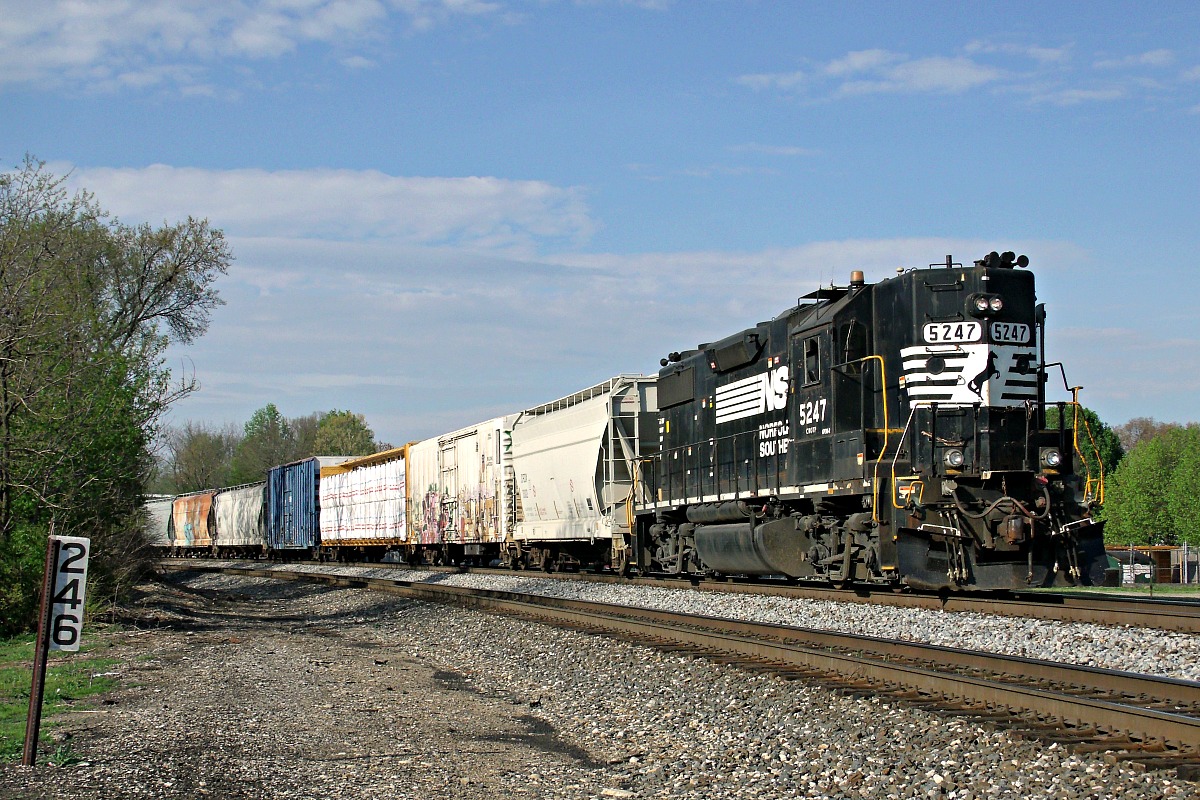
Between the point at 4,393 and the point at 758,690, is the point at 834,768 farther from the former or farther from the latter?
the point at 4,393

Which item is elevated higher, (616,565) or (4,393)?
(4,393)

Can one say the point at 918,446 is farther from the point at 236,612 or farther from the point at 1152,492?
the point at 1152,492

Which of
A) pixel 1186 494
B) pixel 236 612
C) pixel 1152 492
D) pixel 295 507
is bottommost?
pixel 236 612

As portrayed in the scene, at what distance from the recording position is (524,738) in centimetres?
791

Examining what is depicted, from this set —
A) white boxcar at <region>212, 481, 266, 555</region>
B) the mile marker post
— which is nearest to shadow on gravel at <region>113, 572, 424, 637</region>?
the mile marker post

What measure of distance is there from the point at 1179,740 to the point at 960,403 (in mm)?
7305

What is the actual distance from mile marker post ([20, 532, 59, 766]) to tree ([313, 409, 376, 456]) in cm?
9769

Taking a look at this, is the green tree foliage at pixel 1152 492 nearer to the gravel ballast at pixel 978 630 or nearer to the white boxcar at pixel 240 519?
the white boxcar at pixel 240 519

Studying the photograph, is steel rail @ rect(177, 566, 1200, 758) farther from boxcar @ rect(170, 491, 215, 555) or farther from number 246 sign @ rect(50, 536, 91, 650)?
boxcar @ rect(170, 491, 215, 555)

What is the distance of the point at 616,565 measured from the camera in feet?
70.9

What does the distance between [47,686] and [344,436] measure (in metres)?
100.0

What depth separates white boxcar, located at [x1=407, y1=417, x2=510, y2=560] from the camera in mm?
27125

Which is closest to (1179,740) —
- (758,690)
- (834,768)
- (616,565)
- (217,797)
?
(834,768)

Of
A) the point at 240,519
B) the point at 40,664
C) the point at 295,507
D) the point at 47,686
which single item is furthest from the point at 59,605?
the point at 240,519
